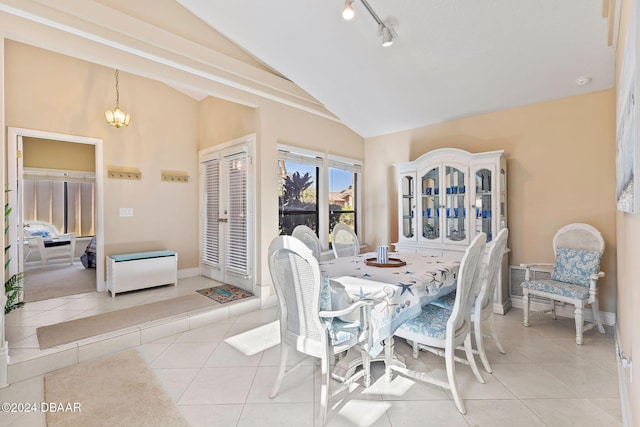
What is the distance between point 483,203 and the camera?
3598mm

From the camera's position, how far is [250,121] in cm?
404

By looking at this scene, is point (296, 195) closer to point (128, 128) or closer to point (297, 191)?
point (297, 191)

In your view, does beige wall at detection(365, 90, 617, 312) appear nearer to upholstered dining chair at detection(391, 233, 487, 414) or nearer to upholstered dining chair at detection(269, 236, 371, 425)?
upholstered dining chair at detection(391, 233, 487, 414)

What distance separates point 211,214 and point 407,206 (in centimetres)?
318

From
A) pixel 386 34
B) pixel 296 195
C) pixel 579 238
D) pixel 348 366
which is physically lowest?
pixel 348 366

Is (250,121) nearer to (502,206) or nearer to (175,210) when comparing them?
(175,210)

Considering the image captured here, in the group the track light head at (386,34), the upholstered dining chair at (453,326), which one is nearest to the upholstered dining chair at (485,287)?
the upholstered dining chair at (453,326)

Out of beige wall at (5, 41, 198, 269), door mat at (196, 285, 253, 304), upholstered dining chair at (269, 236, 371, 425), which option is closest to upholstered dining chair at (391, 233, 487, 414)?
upholstered dining chair at (269, 236, 371, 425)

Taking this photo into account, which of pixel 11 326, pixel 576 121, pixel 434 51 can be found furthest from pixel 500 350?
pixel 11 326

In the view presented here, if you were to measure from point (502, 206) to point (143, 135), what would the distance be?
5237 mm

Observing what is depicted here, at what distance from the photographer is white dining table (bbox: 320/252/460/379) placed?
1886 millimetres

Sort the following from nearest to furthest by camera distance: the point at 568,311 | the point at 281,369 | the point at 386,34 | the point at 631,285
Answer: the point at 631,285, the point at 281,369, the point at 386,34, the point at 568,311

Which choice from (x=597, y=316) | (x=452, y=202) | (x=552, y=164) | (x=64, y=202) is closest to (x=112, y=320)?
(x=452, y=202)

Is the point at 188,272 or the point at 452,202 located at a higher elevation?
the point at 452,202
